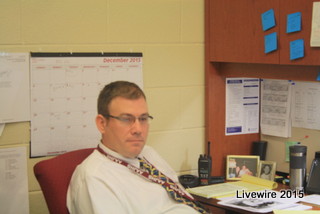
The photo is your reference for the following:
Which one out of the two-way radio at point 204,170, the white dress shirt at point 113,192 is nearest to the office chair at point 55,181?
the white dress shirt at point 113,192

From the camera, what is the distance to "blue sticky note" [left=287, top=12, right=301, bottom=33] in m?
2.46

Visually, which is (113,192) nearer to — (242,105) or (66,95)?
(66,95)

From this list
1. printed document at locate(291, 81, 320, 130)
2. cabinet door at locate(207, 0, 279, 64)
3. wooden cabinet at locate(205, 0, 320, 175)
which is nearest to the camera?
wooden cabinet at locate(205, 0, 320, 175)

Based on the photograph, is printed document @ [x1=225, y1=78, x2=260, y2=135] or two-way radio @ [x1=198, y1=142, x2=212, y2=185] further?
printed document @ [x1=225, y1=78, x2=260, y2=135]

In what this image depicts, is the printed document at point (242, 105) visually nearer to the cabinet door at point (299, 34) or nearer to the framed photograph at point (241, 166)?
the framed photograph at point (241, 166)

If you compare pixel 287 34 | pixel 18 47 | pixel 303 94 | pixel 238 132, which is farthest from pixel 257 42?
pixel 18 47

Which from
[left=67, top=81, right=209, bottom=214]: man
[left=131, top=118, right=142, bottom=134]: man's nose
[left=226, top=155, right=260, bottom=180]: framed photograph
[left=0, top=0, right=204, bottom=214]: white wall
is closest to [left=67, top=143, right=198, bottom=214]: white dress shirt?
[left=67, top=81, right=209, bottom=214]: man

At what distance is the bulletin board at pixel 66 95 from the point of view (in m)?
2.57

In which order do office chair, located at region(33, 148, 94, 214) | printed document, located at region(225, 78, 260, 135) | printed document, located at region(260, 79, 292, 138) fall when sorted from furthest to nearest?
printed document, located at region(225, 78, 260, 135) < printed document, located at region(260, 79, 292, 138) < office chair, located at region(33, 148, 94, 214)

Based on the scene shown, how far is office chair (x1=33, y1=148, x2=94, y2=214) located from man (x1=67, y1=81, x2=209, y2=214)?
3 centimetres

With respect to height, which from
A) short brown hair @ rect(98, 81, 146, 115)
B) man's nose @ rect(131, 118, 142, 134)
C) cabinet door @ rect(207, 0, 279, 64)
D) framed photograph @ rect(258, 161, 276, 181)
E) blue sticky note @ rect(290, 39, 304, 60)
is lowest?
framed photograph @ rect(258, 161, 276, 181)

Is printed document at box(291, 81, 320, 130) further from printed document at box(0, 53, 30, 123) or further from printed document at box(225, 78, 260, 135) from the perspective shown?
printed document at box(0, 53, 30, 123)

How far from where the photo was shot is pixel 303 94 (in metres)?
2.98

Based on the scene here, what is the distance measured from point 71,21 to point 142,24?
0.44m
